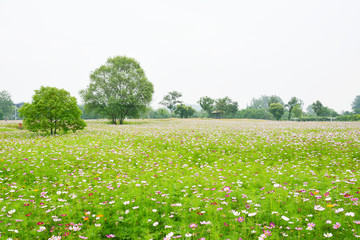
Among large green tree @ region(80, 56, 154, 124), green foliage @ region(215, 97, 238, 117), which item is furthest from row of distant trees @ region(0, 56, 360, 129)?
green foliage @ region(215, 97, 238, 117)

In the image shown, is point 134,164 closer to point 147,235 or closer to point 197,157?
point 197,157

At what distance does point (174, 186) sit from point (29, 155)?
9924mm

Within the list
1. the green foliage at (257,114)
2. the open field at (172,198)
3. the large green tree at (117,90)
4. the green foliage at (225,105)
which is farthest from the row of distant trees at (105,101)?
the green foliage at (257,114)

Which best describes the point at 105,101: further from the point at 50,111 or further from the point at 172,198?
the point at 172,198

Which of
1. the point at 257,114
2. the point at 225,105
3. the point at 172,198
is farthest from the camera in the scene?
the point at 257,114

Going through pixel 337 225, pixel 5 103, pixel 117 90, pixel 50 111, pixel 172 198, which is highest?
pixel 5 103

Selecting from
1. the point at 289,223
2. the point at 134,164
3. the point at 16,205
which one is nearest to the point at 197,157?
the point at 134,164

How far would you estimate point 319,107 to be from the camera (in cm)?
8819

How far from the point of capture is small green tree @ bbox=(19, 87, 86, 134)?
2081cm

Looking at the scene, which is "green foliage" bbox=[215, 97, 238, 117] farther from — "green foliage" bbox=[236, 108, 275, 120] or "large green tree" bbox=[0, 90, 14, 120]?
"large green tree" bbox=[0, 90, 14, 120]

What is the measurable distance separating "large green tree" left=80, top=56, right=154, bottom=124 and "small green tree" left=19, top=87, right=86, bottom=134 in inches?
771

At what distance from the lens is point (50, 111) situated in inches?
841

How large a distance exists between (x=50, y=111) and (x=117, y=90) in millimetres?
24524

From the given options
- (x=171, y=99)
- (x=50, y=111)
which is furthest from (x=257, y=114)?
(x=50, y=111)
